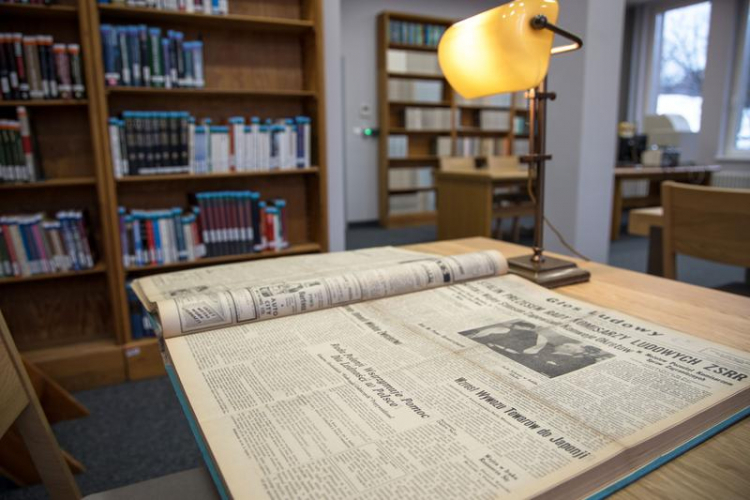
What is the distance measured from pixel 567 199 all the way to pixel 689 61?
19.3 feet

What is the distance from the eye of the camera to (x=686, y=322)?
733mm

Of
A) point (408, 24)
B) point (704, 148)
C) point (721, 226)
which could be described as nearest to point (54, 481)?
point (721, 226)

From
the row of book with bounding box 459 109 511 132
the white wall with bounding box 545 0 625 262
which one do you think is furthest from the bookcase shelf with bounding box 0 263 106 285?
the row of book with bounding box 459 109 511 132

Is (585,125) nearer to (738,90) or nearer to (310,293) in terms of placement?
(310,293)

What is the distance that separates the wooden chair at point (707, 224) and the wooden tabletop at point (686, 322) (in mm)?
483

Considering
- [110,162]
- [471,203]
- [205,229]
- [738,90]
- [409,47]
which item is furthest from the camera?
[738,90]

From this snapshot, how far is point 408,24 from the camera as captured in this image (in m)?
5.75

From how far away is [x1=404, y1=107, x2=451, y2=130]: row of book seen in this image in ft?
19.3

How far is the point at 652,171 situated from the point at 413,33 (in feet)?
9.97

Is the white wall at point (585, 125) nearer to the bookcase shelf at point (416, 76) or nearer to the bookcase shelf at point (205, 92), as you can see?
the bookcase shelf at point (205, 92)

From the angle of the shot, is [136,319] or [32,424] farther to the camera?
[136,319]

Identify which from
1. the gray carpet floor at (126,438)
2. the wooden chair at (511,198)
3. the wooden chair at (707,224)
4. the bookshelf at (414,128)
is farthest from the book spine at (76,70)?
the bookshelf at (414,128)

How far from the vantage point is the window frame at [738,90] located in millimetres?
6180

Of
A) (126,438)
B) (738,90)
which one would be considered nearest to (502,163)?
(738,90)
